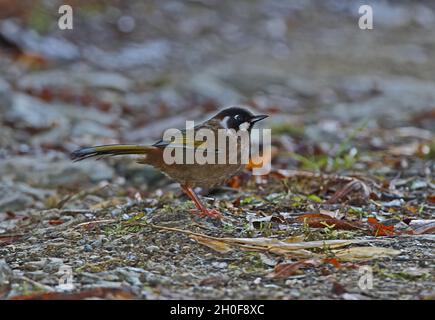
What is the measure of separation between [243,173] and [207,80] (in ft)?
18.2

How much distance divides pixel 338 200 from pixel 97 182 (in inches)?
103

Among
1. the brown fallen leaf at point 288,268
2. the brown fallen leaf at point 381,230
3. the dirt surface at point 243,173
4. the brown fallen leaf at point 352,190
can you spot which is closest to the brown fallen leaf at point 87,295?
the dirt surface at point 243,173

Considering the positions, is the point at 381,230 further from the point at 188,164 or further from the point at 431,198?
the point at 188,164

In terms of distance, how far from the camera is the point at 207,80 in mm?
11773

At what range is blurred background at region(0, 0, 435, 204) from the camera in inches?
302

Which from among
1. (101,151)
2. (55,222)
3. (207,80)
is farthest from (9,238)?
(207,80)

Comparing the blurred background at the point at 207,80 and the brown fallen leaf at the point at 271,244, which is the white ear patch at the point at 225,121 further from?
the blurred background at the point at 207,80

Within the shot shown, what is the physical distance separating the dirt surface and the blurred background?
4 centimetres

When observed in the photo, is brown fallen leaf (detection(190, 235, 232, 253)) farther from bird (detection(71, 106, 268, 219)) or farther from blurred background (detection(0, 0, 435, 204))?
blurred background (detection(0, 0, 435, 204))

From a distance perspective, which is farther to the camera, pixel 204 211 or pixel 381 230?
pixel 204 211

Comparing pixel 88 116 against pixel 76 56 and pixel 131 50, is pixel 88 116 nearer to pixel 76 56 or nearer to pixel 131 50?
pixel 76 56

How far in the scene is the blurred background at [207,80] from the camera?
766 centimetres

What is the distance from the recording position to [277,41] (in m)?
15.5
